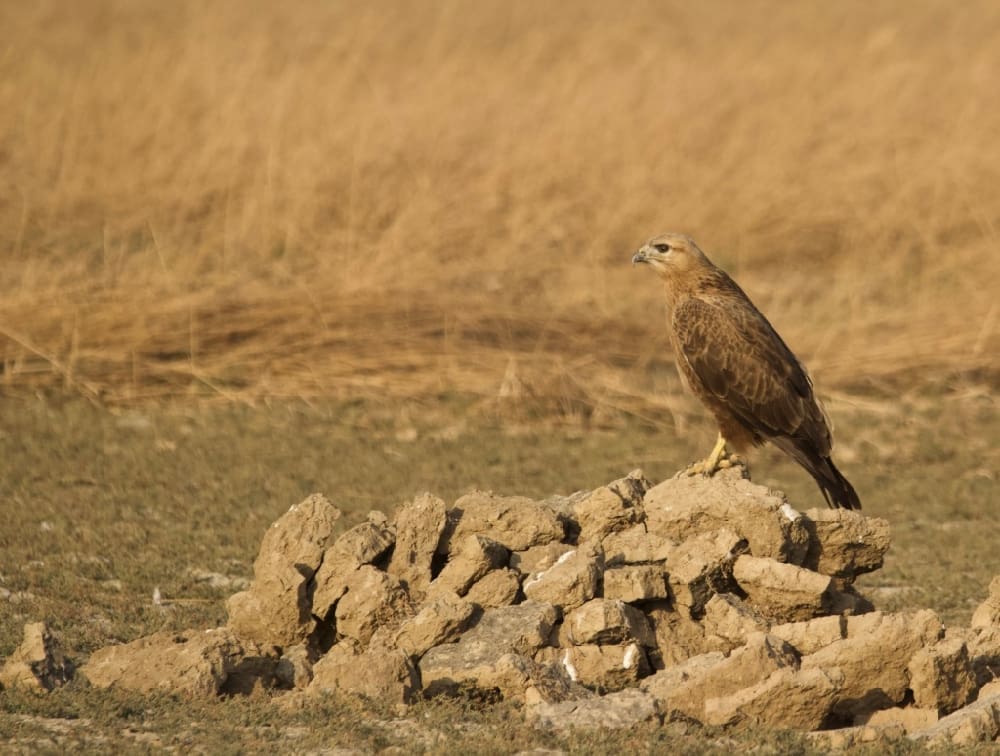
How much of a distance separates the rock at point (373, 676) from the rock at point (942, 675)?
152 centimetres

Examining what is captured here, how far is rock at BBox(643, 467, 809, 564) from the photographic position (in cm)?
554

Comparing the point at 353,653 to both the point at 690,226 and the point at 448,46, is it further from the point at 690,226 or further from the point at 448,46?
the point at 448,46

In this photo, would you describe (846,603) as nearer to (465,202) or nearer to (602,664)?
(602,664)

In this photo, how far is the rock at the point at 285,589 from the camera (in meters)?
5.38

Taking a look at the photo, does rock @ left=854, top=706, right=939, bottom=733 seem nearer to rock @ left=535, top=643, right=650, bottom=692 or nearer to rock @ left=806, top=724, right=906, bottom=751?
rock @ left=806, top=724, right=906, bottom=751

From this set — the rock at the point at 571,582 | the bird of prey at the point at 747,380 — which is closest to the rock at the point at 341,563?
the rock at the point at 571,582

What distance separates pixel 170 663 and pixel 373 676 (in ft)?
2.14

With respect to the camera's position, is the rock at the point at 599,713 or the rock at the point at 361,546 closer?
the rock at the point at 599,713

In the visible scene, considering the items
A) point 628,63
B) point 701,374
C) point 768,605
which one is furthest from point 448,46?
point 768,605

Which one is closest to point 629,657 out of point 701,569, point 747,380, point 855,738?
point 701,569

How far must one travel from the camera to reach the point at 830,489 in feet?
22.6

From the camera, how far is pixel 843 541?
18.8 feet

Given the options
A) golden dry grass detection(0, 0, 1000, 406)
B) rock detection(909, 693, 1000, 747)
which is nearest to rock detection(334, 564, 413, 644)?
rock detection(909, 693, 1000, 747)

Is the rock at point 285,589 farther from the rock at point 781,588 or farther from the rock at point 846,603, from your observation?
the rock at point 846,603
